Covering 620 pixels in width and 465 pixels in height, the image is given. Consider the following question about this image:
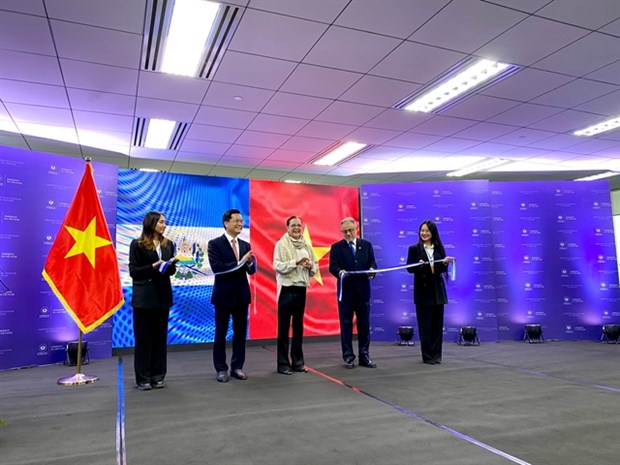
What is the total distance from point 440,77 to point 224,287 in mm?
3105

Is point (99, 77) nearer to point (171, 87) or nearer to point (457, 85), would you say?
point (171, 87)

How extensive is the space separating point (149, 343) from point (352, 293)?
1.93 metres

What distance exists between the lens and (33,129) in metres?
5.60

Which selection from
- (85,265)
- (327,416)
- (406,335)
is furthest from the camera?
(406,335)

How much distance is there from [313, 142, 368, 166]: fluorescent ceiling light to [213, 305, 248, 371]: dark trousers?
12.3 ft

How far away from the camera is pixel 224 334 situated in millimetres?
3619

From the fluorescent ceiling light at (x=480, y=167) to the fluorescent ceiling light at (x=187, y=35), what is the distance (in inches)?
227

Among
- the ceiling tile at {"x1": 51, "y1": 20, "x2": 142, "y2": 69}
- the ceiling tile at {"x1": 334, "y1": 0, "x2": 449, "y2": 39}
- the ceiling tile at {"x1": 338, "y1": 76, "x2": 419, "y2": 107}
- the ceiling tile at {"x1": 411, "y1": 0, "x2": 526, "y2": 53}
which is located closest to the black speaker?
the ceiling tile at {"x1": 51, "y1": 20, "x2": 142, "y2": 69}

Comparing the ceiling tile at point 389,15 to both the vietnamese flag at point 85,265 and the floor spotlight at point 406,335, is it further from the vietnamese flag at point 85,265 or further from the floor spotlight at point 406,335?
the floor spotlight at point 406,335

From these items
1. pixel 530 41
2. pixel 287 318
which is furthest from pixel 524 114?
pixel 287 318

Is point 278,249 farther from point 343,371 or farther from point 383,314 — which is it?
point 383,314

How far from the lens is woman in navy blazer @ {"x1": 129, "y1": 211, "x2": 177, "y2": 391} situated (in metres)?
3.27

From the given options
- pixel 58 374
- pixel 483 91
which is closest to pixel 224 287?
pixel 58 374

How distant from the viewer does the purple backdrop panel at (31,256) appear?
4398 mm
